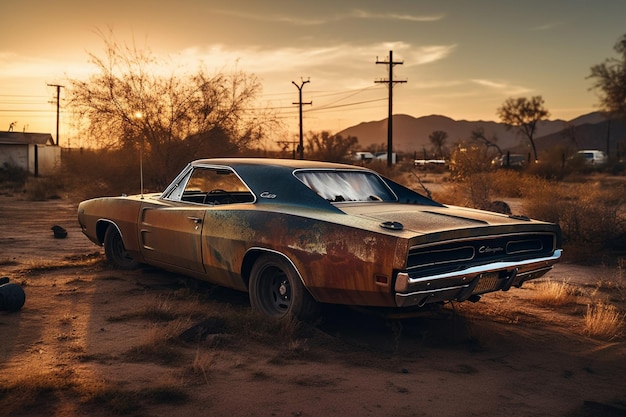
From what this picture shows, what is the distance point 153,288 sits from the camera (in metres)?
6.73

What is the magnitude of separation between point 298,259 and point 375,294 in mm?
696

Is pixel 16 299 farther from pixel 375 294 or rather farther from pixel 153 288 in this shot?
pixel 375 294

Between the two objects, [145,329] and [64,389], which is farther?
[145,329]

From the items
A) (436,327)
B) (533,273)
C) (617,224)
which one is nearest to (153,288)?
(436,327)

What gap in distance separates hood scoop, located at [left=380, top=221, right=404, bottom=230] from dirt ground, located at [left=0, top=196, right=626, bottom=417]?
0.93 metres

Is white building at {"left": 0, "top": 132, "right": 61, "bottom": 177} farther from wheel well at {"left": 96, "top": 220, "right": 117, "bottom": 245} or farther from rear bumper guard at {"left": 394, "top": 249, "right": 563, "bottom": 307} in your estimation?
rear bumper guard at {"left": 394, "top": 249, "right": 563, "bottom": 307}

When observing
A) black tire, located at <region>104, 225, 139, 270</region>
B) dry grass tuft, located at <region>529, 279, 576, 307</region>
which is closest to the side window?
black tire, located at <region>104, 225, 139, 270</region>

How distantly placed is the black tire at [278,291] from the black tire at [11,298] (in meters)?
2.08

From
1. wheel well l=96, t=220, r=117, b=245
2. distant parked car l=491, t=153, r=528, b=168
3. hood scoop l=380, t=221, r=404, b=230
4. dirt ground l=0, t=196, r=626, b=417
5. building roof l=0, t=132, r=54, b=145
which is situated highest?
building roof l=0, t=132, r=54, b=145

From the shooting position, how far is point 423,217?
491 cm

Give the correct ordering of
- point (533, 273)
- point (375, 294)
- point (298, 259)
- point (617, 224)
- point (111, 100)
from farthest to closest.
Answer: point (111, 100), point (617, 224), point (533, 273), point (298, 259), point (375, 294)

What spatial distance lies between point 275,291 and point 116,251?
299 centimetres

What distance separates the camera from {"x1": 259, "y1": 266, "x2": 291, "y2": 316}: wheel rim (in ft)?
17.2

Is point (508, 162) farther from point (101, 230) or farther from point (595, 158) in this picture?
point (101, 230)
